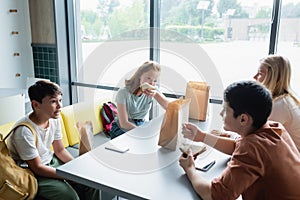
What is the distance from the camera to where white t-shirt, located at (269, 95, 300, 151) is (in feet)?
4.92

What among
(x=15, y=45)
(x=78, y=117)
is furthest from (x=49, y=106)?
(x=15, y=45)

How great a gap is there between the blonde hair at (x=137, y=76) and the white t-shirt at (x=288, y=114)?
0.82 metres

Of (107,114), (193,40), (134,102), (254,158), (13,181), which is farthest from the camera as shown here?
(193,40)

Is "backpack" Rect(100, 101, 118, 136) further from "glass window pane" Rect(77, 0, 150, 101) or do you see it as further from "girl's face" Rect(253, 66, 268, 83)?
"girl's face" Rect(253, 66, 268, 83)

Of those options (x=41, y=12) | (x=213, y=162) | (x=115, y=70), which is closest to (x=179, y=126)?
(x=213, y=162)

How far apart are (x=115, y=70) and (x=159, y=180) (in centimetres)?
125

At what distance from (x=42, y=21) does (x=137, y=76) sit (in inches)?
75.1

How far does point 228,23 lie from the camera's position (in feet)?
8.38

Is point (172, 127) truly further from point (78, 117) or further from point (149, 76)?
point (78, 117)

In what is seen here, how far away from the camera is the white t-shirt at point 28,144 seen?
1442 millimetres

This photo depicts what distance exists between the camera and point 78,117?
7.72ft

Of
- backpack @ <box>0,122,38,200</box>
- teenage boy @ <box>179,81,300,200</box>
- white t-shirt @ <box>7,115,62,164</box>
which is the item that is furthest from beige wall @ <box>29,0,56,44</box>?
teenage boy @ <box>179,81,300,200</box>

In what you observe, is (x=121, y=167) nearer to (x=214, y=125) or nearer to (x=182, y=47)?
(x=214, y=125)

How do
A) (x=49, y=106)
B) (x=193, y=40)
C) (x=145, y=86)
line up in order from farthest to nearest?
(x=193, y=40) → (x=145, y=86) → (x=49, y=106)
